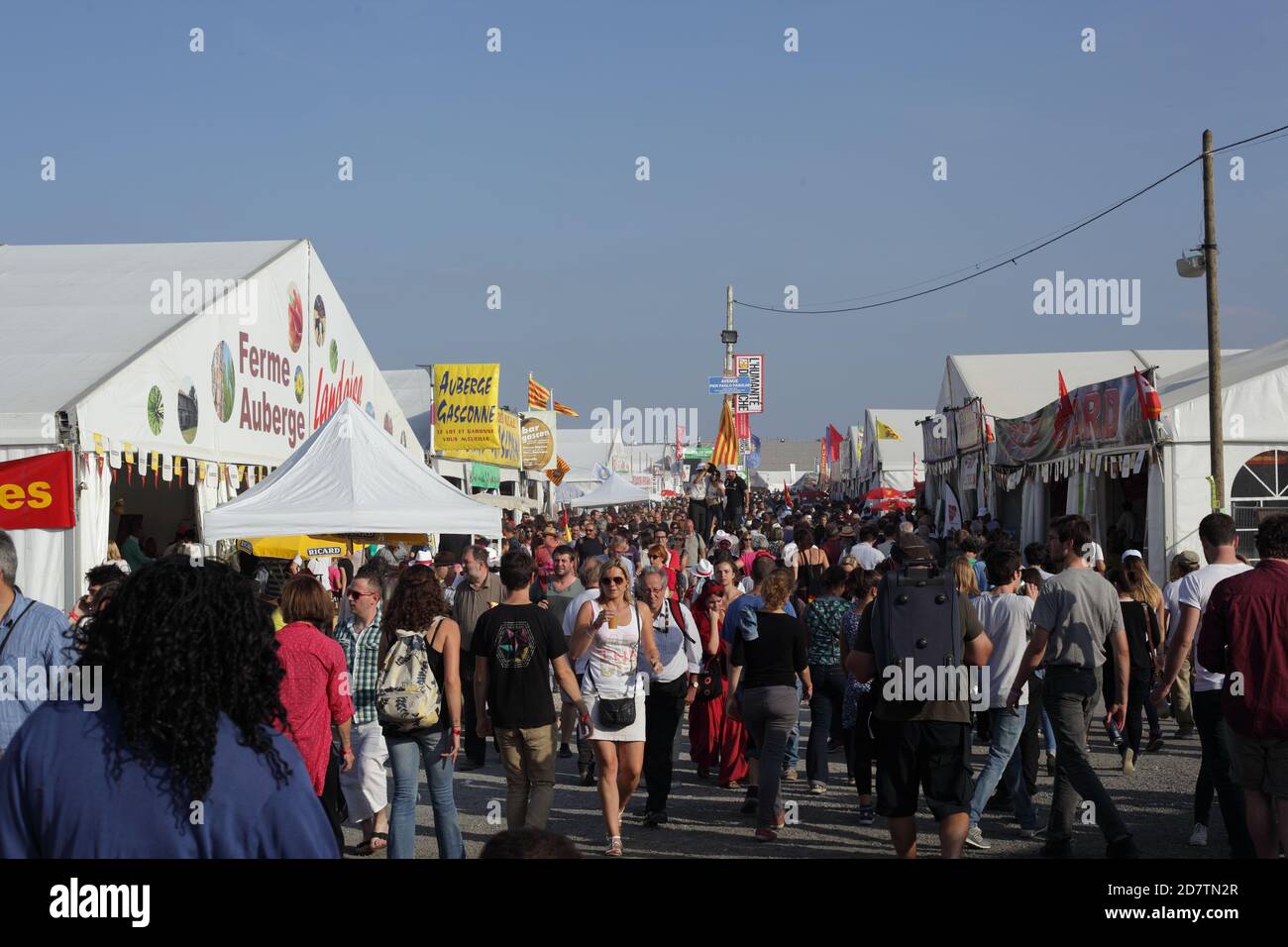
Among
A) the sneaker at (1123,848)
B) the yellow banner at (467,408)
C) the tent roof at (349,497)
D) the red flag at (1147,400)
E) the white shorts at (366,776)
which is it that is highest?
the yellow banner at (467,408)

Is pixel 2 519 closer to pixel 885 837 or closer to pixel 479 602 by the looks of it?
pixel 479 602

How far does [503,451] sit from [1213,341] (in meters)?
16.8

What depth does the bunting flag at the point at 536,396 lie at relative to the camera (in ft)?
131

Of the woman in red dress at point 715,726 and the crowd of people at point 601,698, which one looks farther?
the woman in red dress at point 715,726

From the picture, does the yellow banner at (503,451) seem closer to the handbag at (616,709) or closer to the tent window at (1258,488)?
the tent window at (1258,488)

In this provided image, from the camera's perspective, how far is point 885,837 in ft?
24.5

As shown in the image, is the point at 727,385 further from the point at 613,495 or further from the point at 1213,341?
the point at 1213,341

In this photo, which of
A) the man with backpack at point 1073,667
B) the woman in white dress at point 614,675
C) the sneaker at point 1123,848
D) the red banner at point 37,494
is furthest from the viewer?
the red banner at point 37,494

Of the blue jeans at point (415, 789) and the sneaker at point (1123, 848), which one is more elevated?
the blue jeans at point (415, 789)

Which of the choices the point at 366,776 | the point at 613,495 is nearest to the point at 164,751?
the point at 366,776

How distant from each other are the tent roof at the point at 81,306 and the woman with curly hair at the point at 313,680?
22.5ft

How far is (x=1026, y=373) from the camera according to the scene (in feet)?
113

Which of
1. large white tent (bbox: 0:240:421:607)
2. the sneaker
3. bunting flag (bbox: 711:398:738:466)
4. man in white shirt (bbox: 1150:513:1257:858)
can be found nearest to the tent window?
man in white shirt (bbox: 1150:513:1257:858)

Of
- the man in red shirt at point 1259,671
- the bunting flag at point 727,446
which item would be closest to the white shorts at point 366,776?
the man in red shirt at point 1259,671
